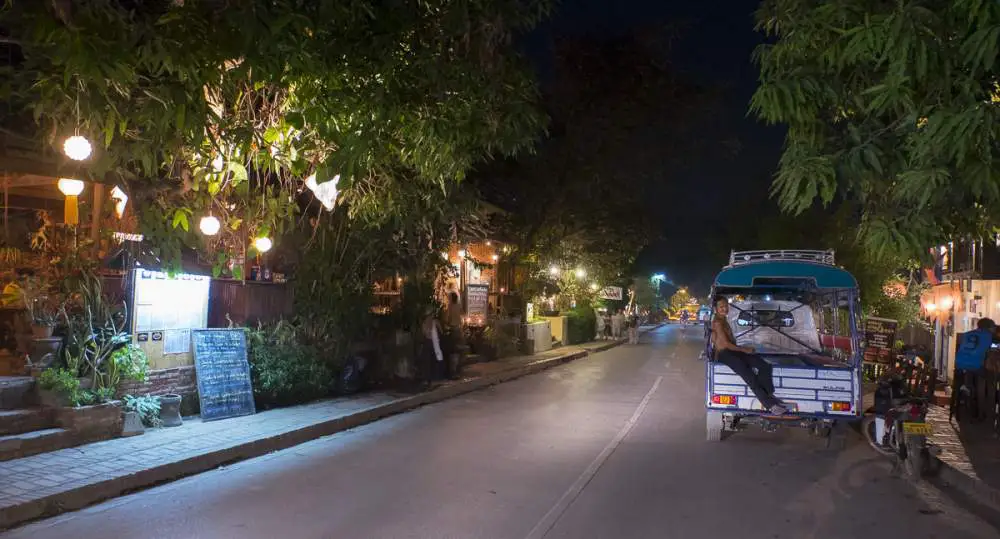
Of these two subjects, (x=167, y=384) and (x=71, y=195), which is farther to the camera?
(x=167, y=384)

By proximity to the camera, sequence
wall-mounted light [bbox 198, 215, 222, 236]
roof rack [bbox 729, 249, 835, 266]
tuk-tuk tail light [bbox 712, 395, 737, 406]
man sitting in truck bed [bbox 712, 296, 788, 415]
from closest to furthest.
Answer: man sitting in truck bed [bbox 712, 296, 788, 415], tuk-tuk tail light [bbox 712, 395, 737, 406], wall-mounted light [bbox 198, 215, 222, 236], roof rack [bbox 729, 249, 835, 266]

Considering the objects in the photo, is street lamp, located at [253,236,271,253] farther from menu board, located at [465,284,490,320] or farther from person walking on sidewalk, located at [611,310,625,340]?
person walking on sidewalk, located at [611,310,625,340]

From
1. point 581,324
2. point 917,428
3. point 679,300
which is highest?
point 679,300

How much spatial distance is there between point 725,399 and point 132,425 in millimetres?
→ 8223

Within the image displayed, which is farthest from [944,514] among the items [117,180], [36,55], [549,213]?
[549,213]

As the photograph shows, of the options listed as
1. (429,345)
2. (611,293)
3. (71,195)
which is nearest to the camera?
(71,195)

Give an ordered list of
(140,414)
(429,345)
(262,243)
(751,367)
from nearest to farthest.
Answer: (751,367), (140,414), (262,243), (429,345)

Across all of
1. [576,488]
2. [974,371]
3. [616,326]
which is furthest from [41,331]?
[616,326]

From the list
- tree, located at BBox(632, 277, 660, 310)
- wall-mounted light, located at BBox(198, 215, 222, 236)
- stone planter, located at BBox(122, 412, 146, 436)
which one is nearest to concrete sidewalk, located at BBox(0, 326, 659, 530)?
stone planter, located at BBox(122, 412, 146, 436)

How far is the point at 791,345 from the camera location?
1316 cm

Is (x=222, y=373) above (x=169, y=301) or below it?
below

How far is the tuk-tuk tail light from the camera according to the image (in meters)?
10.5

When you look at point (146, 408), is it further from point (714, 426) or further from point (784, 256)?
point (784, 256)

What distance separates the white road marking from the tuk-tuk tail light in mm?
1513
